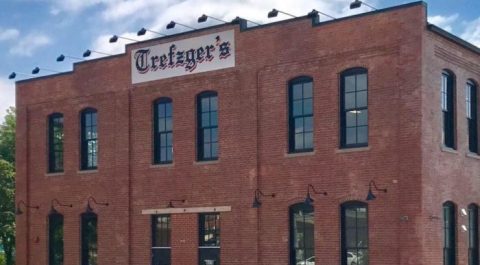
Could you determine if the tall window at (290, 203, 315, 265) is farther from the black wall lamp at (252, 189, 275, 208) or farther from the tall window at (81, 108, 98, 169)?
the tall window at (81, 108, 98, 169)

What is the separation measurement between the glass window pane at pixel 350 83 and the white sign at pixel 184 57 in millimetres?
4008

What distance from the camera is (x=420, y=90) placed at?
23.9m

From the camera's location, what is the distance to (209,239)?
2836 centimetres

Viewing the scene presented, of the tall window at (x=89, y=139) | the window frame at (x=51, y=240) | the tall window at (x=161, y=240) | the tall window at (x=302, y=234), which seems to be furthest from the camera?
the window frame at (x=51, y=240)

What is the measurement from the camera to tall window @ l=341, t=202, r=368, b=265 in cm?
2484

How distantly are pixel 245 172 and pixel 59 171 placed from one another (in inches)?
356

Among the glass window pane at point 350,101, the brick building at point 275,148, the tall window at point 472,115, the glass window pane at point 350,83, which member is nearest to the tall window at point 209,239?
the brick building at point 275,148

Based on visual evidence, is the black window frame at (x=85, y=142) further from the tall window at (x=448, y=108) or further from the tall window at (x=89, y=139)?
the tall window at (x=448, y=108)

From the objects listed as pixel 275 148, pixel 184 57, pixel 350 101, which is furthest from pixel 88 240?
pixel 350 101

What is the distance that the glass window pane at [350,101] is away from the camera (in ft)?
83.3

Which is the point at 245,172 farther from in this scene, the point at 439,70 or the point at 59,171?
the point at 59,171

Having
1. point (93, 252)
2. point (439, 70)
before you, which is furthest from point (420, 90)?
point (93, 252)

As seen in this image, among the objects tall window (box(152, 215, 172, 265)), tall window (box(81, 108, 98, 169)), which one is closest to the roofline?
tall window (box(152, 215, 172, 265))

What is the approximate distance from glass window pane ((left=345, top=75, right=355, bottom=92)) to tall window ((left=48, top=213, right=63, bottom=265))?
12.9 m
